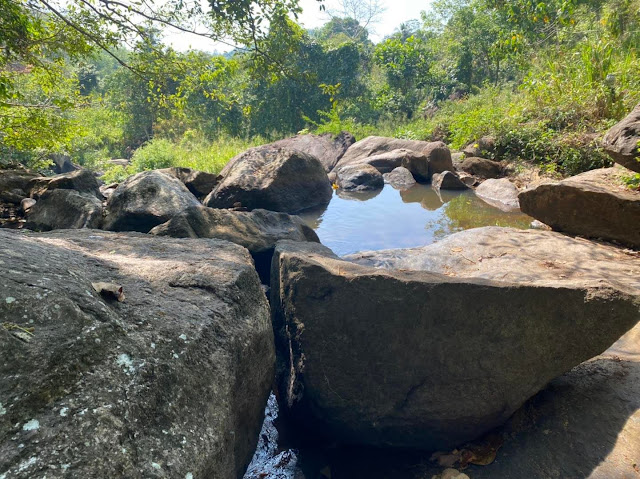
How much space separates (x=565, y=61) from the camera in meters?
10.8

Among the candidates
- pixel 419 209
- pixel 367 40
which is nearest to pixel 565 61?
pixel 419 209

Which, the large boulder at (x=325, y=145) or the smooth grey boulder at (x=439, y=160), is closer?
the smooth grey boulder at (x=439, y=160)

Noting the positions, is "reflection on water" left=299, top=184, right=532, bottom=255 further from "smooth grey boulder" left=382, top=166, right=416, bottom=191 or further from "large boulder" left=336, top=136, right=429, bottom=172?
"large boulder" left=336, top=136, right=429, bottom=172

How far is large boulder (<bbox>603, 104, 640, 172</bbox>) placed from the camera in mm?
4570

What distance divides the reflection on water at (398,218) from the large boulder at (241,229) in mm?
1367

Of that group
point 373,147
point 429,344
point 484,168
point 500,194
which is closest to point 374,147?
point 373,147

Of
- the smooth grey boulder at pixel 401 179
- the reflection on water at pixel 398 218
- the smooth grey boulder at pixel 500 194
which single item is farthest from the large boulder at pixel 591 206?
the smooth grey boulder at pixel 401 179

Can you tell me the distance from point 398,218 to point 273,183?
2.26 meters

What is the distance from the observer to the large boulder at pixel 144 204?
16.3 feet

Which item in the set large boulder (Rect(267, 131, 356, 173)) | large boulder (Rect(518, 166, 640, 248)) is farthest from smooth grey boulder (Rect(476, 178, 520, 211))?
large boulder (Rect(267, 131, 356, 173))

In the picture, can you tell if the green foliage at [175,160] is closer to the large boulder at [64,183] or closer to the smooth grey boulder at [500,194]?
the large boulder at [64,183]

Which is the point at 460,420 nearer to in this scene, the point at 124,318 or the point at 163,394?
the point at 163,394

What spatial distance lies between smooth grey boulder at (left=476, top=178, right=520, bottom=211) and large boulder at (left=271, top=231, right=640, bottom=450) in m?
5.86

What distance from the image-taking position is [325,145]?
549 inches
